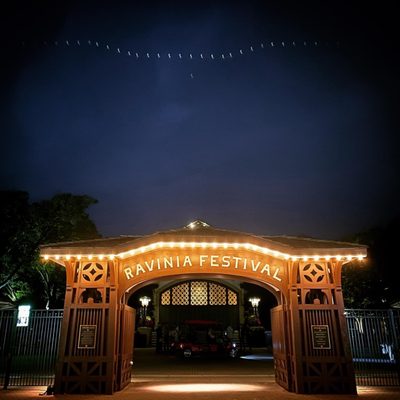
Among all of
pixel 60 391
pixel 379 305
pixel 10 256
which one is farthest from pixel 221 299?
pixel 60 391

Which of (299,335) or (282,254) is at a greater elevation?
(282,254)

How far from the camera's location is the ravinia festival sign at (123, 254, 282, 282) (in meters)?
11.8

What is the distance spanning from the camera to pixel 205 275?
39.5 ft

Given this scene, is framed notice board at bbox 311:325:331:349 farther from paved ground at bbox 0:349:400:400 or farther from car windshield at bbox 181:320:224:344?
car windshield at bbox 181:320:224:344

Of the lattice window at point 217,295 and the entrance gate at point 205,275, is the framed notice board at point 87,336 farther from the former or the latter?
the lattice window at point 217,295

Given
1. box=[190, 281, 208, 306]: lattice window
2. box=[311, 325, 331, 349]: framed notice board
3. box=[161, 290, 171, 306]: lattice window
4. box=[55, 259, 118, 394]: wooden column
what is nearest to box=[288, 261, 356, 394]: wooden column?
box=[311, 325, 331, 349]: framed notice board

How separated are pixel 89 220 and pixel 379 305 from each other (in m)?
18.9

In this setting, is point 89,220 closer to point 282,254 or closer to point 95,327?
point 95,327

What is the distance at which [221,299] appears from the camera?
109 ft

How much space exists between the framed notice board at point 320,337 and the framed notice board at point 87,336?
20.2 ft

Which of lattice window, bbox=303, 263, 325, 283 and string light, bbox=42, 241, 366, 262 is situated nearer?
string light, bbox=42, 241, 366, 262

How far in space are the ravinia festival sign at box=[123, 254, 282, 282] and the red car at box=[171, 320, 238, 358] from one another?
532 inches

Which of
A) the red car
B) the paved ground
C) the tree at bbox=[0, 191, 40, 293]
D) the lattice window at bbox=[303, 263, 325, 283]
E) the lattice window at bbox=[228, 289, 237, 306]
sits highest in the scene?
the tree at bbox=[0, 191, 40, 293]

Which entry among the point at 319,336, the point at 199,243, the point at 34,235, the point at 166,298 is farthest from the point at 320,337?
the point at 166,298
